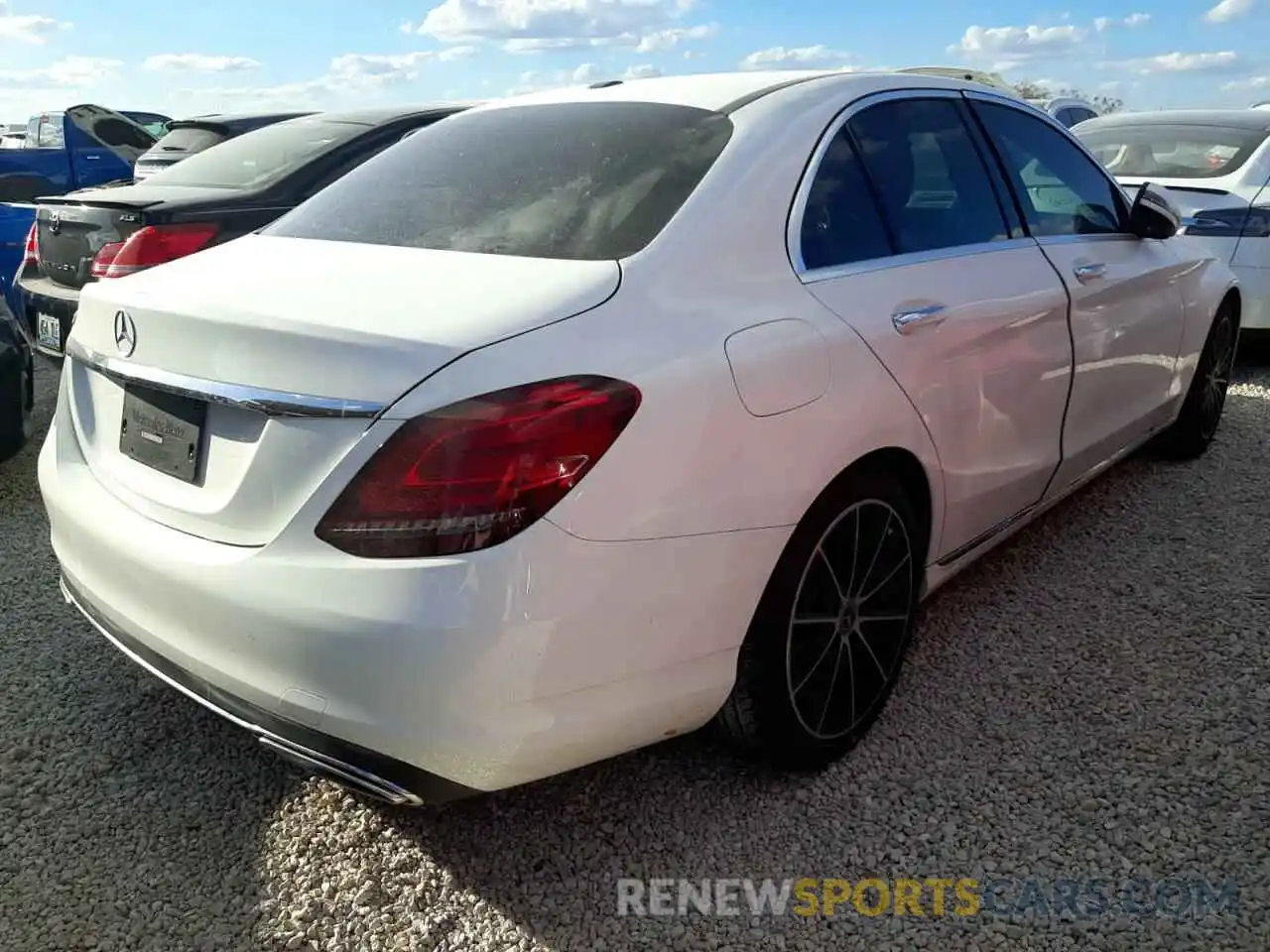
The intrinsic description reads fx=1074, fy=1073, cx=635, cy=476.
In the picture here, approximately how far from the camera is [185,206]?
Answer: 4.69m

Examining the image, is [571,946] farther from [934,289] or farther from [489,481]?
[934,289]

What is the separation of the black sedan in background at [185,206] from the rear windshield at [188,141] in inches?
50.7

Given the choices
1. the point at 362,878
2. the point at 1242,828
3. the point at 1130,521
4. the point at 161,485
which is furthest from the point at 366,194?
the point at 1130,521

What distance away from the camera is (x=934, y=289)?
2.62 m

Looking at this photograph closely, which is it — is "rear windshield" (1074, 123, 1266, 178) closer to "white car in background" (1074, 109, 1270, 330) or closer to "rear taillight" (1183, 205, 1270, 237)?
"white car in background" (1074, 109, 1270, 330)

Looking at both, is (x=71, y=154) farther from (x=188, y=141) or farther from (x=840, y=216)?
(x=840, y=216)

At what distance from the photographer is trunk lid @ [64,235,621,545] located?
1777 millimetres

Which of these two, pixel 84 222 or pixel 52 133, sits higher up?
pixel 84 222

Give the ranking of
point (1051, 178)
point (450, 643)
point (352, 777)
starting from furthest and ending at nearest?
point (1051, 178) < point (352, 777) < point (450, 643)

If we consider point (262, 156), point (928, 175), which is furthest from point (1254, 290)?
point (262, 156)

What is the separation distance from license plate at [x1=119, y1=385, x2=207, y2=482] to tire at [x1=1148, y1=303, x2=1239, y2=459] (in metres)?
4.07

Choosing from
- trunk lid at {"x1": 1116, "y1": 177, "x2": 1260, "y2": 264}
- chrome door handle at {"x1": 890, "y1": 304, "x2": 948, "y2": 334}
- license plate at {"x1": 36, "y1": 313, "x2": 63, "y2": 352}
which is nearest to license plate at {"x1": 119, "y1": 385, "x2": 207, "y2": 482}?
chrome door handle at {"x1": 890, "y1": 304, "x2": 948, "y2": 334}

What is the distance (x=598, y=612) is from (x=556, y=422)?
0.33m

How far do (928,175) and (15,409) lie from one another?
3.67 m
